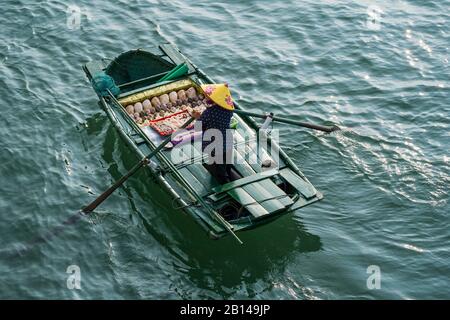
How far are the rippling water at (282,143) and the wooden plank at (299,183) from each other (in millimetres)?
1109

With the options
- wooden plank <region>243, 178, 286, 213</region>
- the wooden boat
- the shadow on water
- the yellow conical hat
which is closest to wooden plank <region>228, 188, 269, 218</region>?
the wooden boat

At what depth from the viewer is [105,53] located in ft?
73.8

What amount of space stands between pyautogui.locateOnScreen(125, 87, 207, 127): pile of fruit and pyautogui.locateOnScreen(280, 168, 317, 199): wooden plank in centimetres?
342

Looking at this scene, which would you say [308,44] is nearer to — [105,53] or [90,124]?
[105,53]

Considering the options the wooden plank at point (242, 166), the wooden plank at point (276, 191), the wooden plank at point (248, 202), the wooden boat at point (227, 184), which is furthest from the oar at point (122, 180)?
the wooden plank at point (276, 191)

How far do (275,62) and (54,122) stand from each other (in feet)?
26.0

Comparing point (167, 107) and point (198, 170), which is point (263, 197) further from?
point (167, 107)

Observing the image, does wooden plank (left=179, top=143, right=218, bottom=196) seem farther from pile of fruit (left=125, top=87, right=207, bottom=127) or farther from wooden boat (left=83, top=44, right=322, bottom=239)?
pile of fruit (left=125, top=87, right=207, bottom=127)

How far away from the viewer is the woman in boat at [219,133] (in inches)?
585

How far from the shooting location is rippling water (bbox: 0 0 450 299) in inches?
572

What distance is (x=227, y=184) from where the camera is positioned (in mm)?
14859

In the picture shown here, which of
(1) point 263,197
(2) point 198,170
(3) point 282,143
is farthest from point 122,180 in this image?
(3) point 282,143

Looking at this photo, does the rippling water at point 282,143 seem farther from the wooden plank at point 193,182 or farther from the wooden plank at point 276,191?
→ the wooden plank at point 276,191
